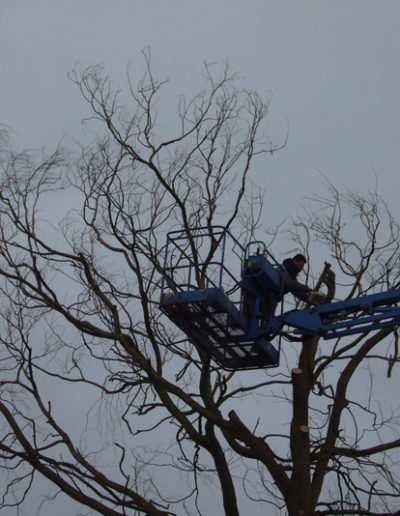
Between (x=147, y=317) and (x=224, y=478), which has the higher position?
(x=147, y=317)

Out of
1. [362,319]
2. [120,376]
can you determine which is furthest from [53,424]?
[362,319]

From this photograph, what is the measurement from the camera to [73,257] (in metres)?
12.6

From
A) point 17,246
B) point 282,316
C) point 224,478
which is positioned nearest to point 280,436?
point 224,478

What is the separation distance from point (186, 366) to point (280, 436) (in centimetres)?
210

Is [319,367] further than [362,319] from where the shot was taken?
Yes

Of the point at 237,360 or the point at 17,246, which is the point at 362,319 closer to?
the point at 237,360

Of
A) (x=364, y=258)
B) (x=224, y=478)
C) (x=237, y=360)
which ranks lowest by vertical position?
(x=224, y=478)

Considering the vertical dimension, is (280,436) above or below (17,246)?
below

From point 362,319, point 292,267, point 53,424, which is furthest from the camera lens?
point 53,424

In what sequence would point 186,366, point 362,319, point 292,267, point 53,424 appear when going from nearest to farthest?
point 362,319, point 292,267, point 53,424, point 186,366

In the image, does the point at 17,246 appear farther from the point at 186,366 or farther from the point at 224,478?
the point at 224,478

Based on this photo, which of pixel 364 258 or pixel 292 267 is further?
pixel 364 258

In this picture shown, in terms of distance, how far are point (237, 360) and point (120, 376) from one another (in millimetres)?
2163

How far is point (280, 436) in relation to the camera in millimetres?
11969
